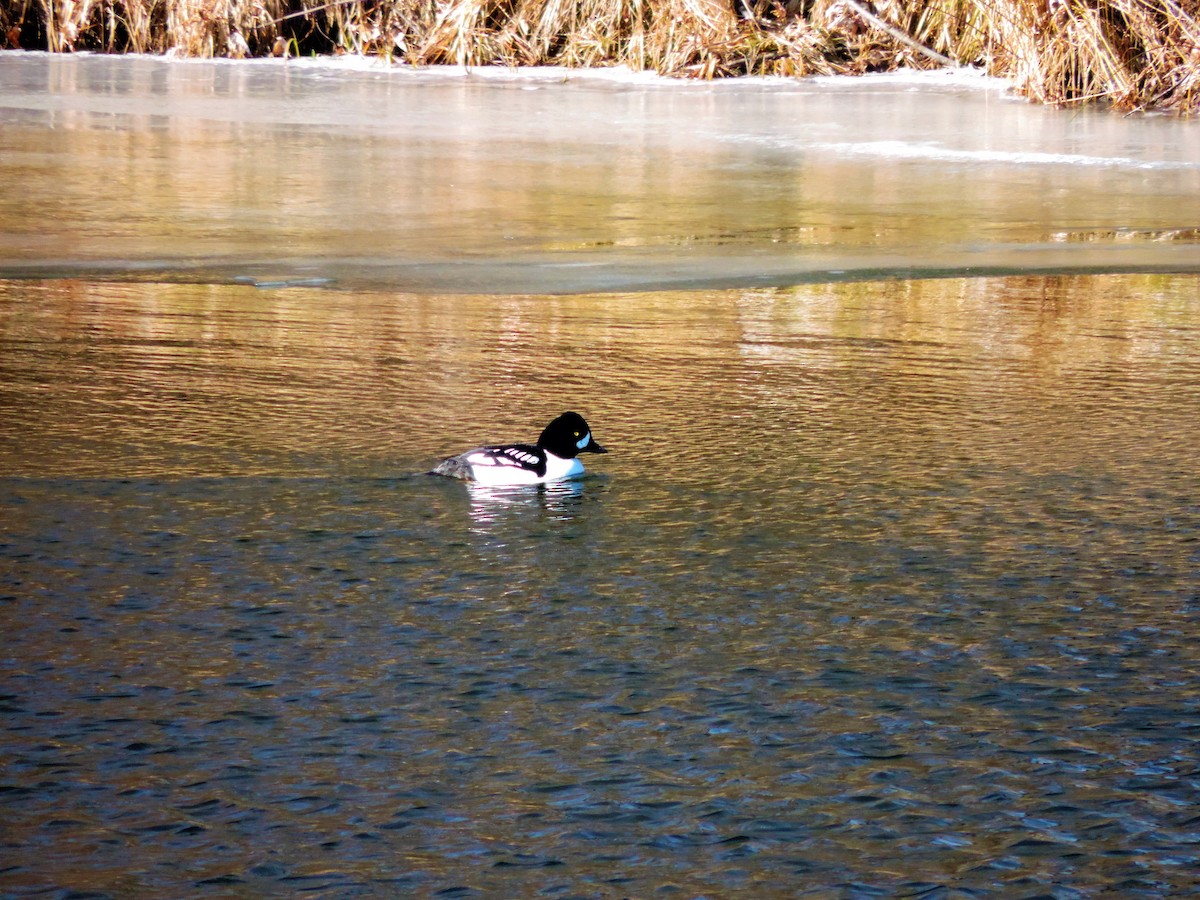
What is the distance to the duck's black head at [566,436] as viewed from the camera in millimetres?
5340

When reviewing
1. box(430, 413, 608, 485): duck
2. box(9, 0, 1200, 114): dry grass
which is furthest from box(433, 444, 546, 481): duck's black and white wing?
box(9, 0, 1200, 114): dry grass

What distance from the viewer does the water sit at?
10.3 ft

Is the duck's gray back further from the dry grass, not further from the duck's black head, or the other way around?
the dry grass

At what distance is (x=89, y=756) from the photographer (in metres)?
3.44

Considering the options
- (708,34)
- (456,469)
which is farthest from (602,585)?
(708,34)

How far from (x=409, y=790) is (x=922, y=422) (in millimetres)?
3308

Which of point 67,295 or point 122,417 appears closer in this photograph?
point 122,417

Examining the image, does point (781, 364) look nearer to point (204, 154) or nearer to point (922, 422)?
point (922, 422)

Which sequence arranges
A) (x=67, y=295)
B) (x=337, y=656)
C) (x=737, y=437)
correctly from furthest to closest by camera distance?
(x=67, y=295) < (x=737, y=437) < (x=337, y=656)

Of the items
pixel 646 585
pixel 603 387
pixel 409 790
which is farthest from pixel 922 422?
pixel 409 790

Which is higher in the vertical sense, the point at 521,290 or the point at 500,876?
the point at 521,290

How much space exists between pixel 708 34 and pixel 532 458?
16143mm

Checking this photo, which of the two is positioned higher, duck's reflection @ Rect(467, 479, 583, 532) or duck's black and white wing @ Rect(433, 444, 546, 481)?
duck's black and white wing @ Rect(433, 444, 546, 481)

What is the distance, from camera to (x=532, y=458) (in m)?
5.34
